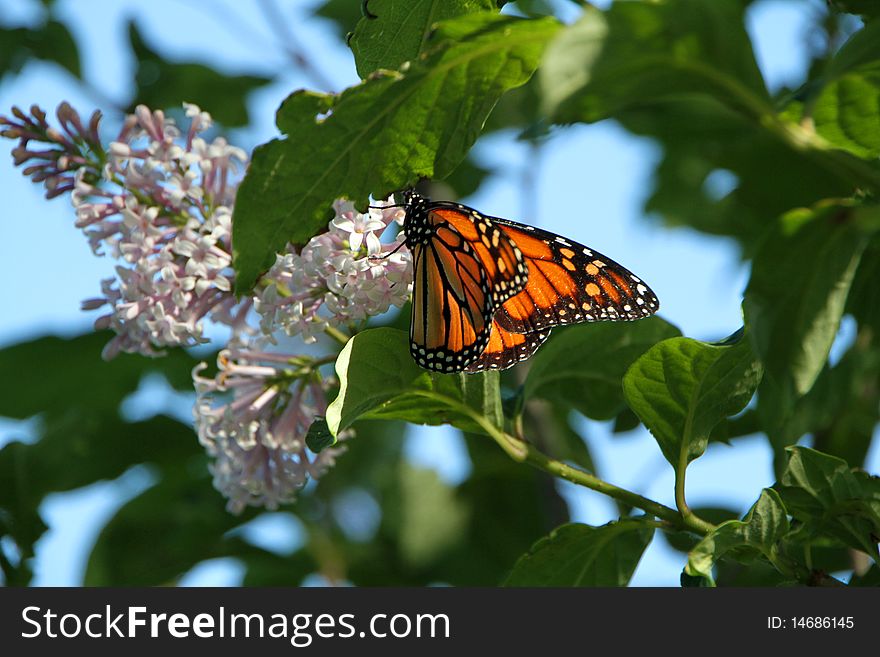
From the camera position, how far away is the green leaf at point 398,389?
176 centimetres

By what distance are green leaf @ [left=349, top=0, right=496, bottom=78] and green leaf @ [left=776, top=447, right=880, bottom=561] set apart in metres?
0.99

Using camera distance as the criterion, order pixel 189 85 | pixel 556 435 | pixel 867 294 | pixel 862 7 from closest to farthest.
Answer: pixel 862 7, pixel 867 294, pixel 556 435, pixel 189 85

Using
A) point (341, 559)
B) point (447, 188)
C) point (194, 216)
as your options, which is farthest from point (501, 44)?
point (341, 559)

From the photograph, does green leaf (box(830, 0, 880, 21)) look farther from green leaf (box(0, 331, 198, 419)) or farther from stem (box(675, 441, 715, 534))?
green leaf (box(0, 331, 198, 419))

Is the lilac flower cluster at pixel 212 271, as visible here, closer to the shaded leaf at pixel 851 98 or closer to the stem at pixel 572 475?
the stem at pixel 572 475

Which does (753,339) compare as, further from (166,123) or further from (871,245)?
(166,123)

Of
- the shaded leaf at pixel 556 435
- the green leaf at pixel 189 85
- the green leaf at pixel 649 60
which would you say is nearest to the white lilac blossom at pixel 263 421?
the shaded leaf at pixel 556 435

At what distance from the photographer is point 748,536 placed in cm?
176

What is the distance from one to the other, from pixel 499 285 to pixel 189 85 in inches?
112

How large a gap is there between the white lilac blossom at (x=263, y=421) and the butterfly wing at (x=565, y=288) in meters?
0.49

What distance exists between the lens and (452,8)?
1.67 meters

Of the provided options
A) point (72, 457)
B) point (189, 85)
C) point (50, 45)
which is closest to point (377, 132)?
point (72, 457)

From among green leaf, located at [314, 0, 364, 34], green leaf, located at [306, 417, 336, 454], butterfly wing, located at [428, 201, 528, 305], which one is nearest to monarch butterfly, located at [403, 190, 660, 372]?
butterfly wing, located at [428, 201, 528, 305]

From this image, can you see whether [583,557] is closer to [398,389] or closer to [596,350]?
[596,350]
